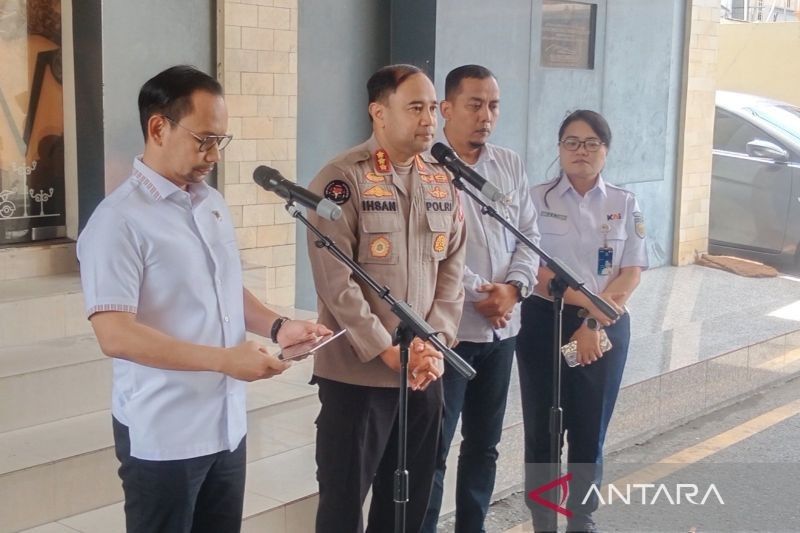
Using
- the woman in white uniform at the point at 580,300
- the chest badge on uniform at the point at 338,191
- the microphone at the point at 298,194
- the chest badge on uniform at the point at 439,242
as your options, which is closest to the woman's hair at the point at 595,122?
the woman in white uniform at the point at 580,300

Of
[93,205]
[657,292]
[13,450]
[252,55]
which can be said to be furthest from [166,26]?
[657,292]

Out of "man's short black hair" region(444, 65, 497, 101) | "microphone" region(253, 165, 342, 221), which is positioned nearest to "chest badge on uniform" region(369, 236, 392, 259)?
"microphone" region(253, 165, 342, 221)

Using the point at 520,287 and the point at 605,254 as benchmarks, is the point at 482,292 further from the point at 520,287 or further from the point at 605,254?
the point at 605,254

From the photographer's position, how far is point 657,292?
8.18 metres

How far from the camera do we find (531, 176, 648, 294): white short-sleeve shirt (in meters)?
3.86

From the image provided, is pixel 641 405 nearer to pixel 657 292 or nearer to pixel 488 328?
pixel 488 328

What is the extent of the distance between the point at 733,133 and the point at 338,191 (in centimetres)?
816

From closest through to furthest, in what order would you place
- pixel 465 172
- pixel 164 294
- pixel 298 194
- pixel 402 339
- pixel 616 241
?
pixel 164 294 → pixel 298 194 → pixel 402 339 → pixel 465 172 → pixel 616 241

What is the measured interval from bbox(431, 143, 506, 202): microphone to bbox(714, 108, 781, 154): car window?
768cm

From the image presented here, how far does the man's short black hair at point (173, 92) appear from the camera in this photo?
2.32 m

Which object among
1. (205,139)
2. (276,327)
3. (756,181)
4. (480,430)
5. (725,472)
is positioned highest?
(205,139)

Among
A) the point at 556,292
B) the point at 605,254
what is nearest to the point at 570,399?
the point at 605,254

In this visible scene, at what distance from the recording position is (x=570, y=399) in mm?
3875

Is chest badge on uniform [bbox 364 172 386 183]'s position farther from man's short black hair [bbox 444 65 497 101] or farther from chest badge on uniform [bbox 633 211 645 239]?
chest badge on uniform [bbox 633 211 645 239]
